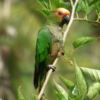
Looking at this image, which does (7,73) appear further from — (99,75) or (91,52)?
Result: (99,75)

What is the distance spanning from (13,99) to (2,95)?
0.89 ft

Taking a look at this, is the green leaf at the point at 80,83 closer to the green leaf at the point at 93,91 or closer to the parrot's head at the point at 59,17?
the green leaf at the point at 93,91

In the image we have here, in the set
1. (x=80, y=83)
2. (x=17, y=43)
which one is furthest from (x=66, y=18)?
(x=17, y=43)

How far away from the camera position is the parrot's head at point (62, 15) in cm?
142

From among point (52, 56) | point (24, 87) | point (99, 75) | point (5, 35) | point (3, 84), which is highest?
point (99, 75)

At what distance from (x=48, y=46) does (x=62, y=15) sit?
25cm

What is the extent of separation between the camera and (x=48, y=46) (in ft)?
Answer: 4.76

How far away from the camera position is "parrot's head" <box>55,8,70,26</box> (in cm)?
142

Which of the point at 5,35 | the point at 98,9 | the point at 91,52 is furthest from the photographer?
the point at 91,52

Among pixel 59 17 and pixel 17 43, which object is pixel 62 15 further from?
pixel 17 43

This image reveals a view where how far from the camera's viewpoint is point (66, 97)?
77 cm

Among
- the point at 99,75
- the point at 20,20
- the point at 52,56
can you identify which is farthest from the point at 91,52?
the point at 99,75

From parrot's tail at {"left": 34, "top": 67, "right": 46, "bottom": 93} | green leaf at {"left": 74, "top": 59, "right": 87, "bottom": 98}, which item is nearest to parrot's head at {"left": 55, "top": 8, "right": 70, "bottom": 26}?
parrot's tail at {"left": 34, "top": 67, "right": 46, "bottom": 93}

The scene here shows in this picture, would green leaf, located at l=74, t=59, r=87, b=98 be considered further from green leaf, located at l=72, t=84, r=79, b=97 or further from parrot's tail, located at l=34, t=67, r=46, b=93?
parrot's tail, located at l=34, t=67, r=46, b=93
